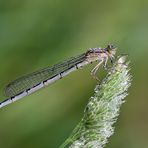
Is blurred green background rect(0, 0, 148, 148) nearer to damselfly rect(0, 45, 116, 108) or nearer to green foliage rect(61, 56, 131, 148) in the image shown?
damselfly rect(0, 45, 116, 108)

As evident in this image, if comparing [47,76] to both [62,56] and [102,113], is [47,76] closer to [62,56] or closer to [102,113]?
[62,56]

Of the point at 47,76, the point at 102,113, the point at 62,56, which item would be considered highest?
the point at 62,56

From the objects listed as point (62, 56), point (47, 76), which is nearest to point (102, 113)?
point (47, 76)

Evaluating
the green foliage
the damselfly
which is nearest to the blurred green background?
the damselfly

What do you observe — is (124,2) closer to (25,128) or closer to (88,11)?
(88,11)

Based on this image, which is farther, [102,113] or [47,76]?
[47,76]

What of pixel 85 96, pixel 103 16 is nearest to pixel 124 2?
pixel 103 16
